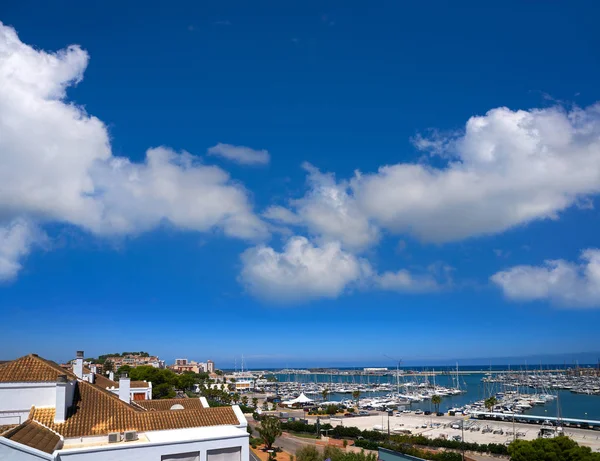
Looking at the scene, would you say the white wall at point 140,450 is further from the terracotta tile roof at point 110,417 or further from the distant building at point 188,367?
the distant building at point 188,367

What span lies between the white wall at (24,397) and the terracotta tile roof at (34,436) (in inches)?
44.8

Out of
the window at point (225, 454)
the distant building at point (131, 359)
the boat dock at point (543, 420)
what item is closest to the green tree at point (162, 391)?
the window at point (225, 454)

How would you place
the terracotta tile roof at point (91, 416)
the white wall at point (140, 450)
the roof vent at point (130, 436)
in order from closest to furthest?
the white wall at point (140, 450) → the roof vent at point (130, 436) → the terracotta tile roof at point (91, 416)

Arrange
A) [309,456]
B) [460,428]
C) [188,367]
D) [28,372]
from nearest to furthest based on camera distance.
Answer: [28,372], [309,456], [460,428], [188,367]

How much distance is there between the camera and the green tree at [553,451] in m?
25.8

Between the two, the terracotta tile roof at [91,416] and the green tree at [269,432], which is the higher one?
the terracotta tile roof at [91,416]

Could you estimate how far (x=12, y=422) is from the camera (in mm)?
15922

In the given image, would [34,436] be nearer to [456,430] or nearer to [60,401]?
[60,401]

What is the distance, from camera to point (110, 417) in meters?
17.1

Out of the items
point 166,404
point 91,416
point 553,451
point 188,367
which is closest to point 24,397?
point 91,416

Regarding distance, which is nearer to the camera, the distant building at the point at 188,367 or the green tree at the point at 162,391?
the green tree at the point at 162,391

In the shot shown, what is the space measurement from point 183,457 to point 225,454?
4.94 feet

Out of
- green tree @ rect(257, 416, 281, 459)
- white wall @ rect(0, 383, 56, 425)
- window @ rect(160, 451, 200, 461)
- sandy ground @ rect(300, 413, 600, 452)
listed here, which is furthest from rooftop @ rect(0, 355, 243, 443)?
sandy ground @ rect(300, 413, 600, 452)

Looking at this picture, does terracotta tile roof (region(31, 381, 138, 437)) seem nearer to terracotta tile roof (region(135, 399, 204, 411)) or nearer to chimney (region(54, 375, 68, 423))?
chimney (region(54, 375, 68, 423))
